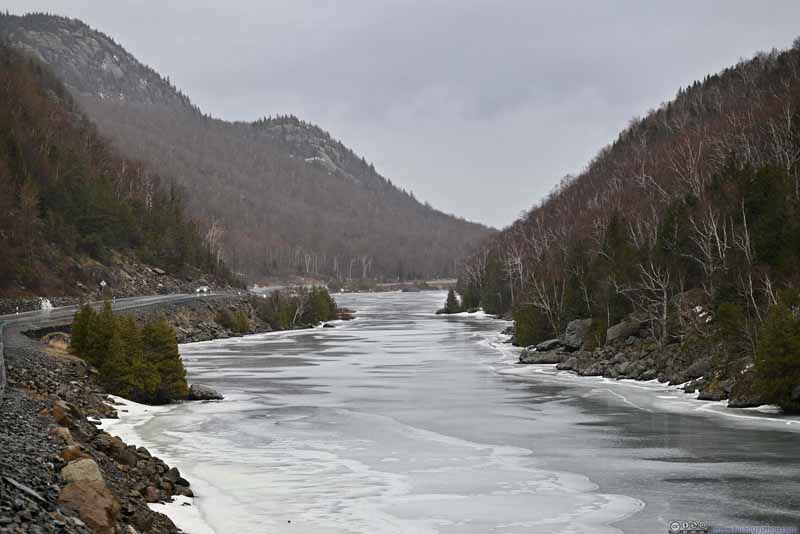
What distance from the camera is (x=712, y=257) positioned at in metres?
47.5

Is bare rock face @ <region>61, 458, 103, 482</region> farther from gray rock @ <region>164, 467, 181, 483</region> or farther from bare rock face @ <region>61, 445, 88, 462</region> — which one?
gray rock @ <region>164, 467, 181, 483</region>

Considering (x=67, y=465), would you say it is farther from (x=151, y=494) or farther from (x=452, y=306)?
(x=452, y=306)

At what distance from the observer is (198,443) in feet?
80.6

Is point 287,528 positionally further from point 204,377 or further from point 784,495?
point 204,377

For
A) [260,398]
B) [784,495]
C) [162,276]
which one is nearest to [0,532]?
[784,495]

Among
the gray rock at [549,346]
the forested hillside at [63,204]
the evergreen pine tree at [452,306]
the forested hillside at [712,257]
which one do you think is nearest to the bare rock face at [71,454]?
the forested hillside at [712,257]

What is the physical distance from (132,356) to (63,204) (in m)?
56.1

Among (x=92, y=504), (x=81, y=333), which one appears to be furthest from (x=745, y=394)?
(x=92, y=504)

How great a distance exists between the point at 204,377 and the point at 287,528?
29.0 metres

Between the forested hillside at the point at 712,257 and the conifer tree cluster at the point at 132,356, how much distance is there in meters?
21.0

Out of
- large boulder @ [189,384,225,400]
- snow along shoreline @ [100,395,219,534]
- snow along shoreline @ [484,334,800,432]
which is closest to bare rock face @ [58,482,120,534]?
snow along shoreline @ [100,395,219,534]

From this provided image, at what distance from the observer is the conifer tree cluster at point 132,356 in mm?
32906

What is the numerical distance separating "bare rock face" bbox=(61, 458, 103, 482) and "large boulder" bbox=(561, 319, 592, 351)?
139 ft

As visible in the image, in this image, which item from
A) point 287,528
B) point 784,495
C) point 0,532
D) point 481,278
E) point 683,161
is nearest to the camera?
point 0,532
